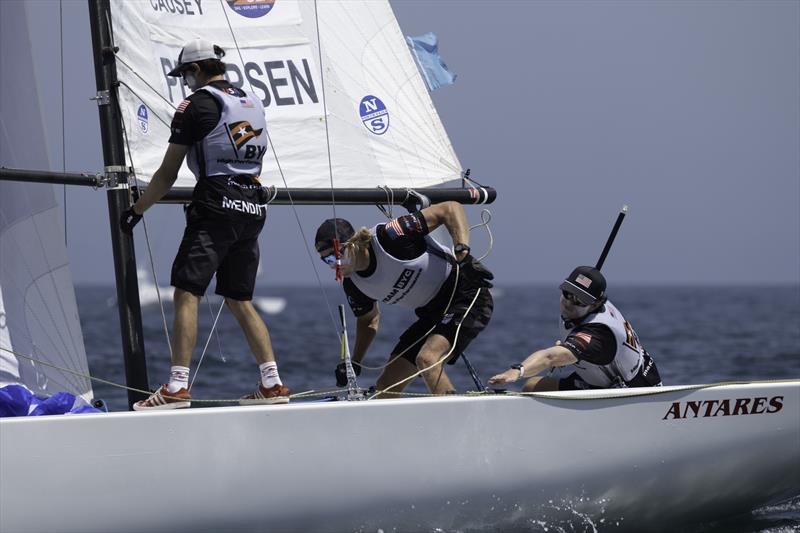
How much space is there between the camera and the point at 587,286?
523 cm

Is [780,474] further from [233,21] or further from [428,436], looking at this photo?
[233,21]

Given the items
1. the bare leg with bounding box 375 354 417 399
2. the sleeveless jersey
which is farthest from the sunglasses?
the sleeveless jersey

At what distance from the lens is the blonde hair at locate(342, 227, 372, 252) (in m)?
5.10

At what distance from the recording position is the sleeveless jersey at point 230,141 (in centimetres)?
445

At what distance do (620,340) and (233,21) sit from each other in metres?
2.56

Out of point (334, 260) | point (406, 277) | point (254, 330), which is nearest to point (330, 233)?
point (334, 260)

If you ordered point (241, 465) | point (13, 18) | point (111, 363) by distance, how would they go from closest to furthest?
1. point (241, 465)
2. point (13, 18)
3. point (111, 363)

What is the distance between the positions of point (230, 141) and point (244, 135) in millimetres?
64

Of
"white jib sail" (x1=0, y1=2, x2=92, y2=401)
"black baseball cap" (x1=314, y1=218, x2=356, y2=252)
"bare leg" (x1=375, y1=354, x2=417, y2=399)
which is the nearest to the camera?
"black baseball cap" (x1=314, y1=218, x2=356, y2=252)

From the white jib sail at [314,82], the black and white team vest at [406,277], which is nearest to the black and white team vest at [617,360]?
the black and white team vest at [406,277]

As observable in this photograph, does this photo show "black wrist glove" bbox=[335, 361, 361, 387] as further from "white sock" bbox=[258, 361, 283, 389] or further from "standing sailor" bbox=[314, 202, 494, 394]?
"white sock" bbox=[258, 361, 283, 389]

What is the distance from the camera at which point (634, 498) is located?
499cm

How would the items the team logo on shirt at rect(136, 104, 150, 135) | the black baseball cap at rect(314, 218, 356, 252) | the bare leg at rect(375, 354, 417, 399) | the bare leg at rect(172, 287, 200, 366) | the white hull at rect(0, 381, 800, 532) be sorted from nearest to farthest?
the white hull at rect(0, 381, 800, 532) < the bare leg at rect(172, 287, 200, 366) < the black baseball cap at rect(314, 218, 356, 252) < the bare leg at rect(375, 354, 417, 399) < the team logo on shirt at rect(136, 104, 150, 135)

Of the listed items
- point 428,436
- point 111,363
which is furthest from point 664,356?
point 428,436
